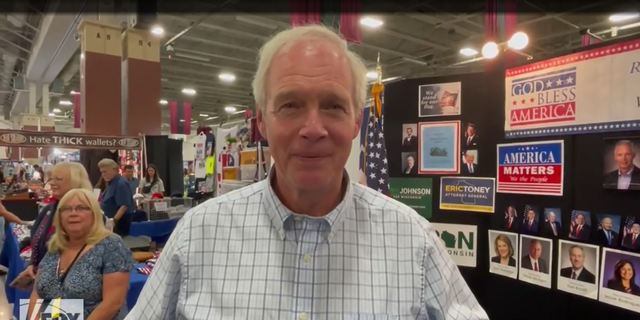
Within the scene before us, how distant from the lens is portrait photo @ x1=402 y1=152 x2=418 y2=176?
122 inches

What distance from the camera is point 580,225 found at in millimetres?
2232

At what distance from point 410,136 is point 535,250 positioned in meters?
1.14

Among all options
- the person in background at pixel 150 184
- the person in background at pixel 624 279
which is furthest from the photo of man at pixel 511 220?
the person in background at pixel 150 184

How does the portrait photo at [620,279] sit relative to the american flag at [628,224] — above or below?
below

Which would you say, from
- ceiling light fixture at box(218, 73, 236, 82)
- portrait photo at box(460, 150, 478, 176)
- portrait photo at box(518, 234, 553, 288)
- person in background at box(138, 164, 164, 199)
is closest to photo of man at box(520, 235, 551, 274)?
portrait photo at box(518, 234, 553, 288)

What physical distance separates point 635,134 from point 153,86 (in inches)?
263

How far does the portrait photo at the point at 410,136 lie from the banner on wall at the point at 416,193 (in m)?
0.24

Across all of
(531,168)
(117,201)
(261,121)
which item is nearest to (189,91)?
(117,201)

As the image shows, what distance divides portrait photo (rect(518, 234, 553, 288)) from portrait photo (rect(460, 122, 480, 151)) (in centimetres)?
65

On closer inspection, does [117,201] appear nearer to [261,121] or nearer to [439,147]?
[439,147]

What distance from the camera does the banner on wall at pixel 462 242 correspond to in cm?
281

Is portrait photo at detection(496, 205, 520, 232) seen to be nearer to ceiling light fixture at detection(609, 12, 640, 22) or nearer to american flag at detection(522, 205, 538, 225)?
american flag at detection(522, 205, 538, 225)

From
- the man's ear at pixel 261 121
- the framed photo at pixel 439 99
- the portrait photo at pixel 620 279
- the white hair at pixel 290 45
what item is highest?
the framed photo at pixel 439 99

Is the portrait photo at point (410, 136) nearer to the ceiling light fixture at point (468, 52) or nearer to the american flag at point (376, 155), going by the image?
the american flag at point (376, 155)
